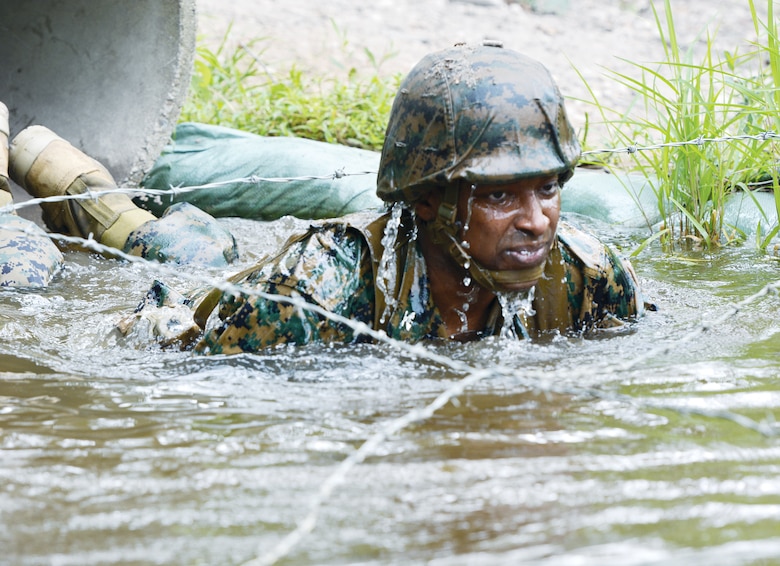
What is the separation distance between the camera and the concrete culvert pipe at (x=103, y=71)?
518 centimetres

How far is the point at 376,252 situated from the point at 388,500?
1015 millimetres

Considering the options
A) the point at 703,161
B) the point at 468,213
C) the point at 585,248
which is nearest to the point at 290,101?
the point at 703,161

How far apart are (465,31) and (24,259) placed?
16.6ft

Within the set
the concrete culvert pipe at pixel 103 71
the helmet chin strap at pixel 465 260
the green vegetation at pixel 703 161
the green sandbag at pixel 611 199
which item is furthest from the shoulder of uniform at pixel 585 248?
the concrete culvert pipe at pixel 103 71

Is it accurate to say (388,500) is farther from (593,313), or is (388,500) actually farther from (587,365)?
(593,313)

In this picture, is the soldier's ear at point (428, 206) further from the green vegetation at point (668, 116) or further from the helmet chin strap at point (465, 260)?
the green vegetation at point (668, 116)

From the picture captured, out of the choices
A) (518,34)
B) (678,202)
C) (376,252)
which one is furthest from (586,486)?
(518,34)

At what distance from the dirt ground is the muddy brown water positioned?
4.12 m

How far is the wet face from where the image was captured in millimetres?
2574

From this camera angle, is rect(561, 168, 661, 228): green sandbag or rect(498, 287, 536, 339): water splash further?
rect(561, 168, 661, 228): green sandbag

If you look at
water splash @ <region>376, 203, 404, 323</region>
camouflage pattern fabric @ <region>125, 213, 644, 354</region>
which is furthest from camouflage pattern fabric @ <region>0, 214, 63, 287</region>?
water splash @ <region>376, 203, 404, 323</region>

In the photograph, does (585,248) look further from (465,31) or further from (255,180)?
(465,31)

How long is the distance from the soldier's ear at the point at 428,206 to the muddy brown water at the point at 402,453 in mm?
370

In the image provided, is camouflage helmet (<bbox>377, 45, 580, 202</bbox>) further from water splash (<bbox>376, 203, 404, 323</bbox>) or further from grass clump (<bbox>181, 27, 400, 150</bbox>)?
grass clump (<bbox>181, 27, 400, 150</bbox>)
